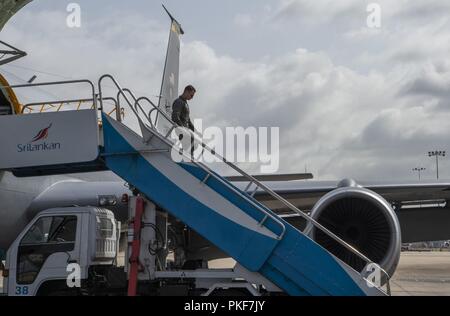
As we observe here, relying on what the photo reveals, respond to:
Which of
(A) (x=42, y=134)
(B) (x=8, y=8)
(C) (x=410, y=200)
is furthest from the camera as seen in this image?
(C) (x=410, y=200)

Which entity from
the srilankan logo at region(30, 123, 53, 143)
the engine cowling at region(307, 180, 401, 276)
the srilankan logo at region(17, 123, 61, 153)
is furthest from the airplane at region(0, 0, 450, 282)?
the srilankan logo at region(30, 123, 53, 143)

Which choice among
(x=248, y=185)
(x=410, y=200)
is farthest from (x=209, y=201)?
(x=410, y=200)

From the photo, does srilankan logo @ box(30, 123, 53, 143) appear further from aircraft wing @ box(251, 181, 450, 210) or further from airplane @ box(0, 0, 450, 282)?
aircraft wing @ box(251, 181, 450, 210)

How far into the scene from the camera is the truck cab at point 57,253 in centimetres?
628

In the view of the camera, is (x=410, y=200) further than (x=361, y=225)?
Yes

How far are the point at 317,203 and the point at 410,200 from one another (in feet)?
13.3

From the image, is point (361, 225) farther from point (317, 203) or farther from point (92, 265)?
point (92, 265)

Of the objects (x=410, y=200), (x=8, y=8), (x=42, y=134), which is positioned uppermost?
(x=8, y=8)

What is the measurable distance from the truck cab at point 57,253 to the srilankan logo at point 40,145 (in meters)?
0.74

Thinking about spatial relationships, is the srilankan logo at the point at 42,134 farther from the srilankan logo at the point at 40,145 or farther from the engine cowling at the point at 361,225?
the engine cowling at the point at 361,225

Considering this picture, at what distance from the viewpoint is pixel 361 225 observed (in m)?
7.34

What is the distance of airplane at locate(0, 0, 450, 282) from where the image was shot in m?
7.15

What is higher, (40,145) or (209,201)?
(40,145)
